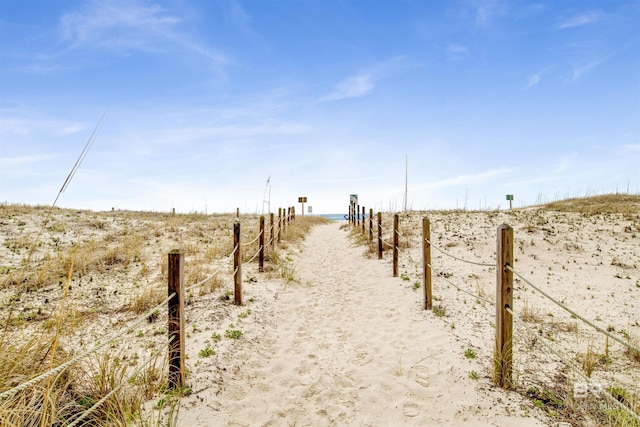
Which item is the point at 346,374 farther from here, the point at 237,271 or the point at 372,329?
the point at 237,271

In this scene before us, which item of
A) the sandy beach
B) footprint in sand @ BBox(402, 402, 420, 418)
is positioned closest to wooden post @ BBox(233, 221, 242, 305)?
the sandy beach

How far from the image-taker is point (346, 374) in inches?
179

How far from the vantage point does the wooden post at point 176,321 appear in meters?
3.78

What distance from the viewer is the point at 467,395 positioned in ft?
13.0

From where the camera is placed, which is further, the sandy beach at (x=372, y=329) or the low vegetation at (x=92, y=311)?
the sandy beach at (x=372, y=329)

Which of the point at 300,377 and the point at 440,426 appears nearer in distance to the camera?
the point at 440,426

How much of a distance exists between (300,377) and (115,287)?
5457 millimetres

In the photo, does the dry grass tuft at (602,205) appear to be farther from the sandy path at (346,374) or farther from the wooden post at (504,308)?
the wooden post at (504,308)

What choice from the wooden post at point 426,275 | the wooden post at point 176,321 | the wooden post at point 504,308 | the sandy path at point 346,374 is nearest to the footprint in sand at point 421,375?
the sandy path at point 346,374

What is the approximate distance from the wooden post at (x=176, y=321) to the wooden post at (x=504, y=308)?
131 inches

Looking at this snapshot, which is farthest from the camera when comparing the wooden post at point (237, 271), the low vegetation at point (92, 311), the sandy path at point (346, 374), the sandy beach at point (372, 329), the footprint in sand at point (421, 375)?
the wooden post at point (237, 271)

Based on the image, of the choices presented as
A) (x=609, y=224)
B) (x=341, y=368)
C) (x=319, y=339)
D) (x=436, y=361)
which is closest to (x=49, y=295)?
(x=319, y=339)

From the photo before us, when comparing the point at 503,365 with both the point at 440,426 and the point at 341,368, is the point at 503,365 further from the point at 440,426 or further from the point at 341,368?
the point at 341,368

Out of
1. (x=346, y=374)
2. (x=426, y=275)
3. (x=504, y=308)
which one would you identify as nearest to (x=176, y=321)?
(x=346, y=374)
